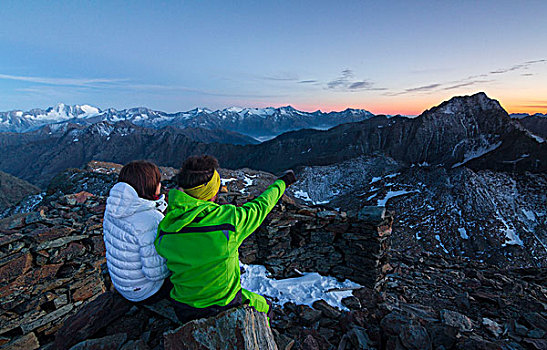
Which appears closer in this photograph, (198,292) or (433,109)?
(198,292)

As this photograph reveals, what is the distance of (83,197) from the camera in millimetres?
10320

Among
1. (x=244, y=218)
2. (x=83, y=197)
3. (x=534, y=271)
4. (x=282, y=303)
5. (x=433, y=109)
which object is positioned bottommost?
(x=534, y=271)

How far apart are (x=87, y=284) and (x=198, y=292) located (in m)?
4.88

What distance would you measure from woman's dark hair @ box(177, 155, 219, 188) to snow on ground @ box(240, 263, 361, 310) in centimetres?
468

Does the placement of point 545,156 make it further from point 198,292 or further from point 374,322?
point 198,292

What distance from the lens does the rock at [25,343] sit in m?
4.58

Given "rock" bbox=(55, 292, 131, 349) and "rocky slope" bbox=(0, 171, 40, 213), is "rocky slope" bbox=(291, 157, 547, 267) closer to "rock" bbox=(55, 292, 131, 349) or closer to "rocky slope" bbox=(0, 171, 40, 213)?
"rock" bbox=(55, 292, 131, 349)

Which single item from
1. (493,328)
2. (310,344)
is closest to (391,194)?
(493,328)

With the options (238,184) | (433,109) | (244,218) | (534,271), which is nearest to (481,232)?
(534,271)

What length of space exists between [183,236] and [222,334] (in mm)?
1131

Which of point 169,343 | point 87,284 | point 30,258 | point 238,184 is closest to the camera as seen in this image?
point 169,343

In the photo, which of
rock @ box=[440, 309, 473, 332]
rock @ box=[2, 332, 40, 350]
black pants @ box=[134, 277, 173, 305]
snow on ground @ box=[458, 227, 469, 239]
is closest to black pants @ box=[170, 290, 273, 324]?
black pants @ box=[134, 277, 173, 305]

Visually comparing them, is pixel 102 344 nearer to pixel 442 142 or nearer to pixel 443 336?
pixel 443 336

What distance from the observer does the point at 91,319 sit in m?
3.79
